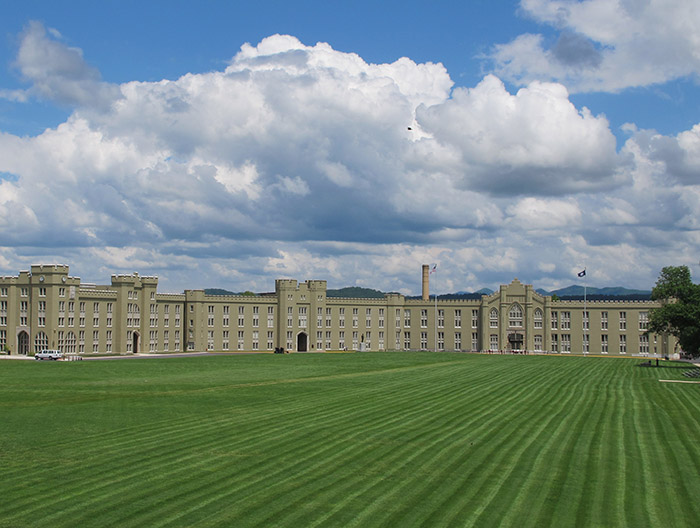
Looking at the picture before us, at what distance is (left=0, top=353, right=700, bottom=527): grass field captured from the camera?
20.3m

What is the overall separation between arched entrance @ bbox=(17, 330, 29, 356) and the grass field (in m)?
64.0

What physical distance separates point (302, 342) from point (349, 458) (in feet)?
375

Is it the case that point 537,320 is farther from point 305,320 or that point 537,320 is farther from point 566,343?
point 305,320

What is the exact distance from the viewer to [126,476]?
24.0 metres

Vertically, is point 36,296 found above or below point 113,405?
above

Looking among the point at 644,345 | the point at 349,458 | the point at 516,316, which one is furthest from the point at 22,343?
the point at 644,345

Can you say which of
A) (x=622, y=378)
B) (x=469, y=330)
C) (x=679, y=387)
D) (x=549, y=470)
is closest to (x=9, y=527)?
(x=549, y=470)

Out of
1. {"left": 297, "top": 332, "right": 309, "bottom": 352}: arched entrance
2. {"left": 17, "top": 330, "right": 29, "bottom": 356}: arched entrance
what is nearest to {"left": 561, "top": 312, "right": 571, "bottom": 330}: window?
{"left": 297, "top": 332, "right": 309, "bottom": 352}: arched entrance

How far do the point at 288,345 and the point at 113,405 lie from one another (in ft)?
314

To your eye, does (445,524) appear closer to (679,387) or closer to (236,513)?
(236,513)

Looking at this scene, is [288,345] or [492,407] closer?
[492,407]

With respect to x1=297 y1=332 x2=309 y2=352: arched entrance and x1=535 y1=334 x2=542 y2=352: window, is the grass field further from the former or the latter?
x1=535 y1=334 x2=542 y2=352: window

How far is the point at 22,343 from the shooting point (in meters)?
111

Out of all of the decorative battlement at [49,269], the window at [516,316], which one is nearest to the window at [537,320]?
the window at [516,316]
